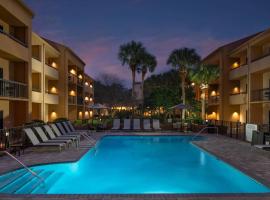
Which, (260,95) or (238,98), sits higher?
(260,95)

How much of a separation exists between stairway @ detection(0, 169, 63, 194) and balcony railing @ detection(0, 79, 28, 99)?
7.86 m

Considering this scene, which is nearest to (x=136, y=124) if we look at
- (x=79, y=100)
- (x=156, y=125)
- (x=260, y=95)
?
(x=156, y=125)

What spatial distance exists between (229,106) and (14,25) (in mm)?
22966

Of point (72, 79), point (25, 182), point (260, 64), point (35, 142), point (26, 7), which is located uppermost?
point (26, 7)

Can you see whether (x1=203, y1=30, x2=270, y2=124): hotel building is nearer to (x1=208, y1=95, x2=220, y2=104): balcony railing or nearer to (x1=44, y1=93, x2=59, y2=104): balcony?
(x1=208, y1=95, x2=220, y2=104): balcony railing

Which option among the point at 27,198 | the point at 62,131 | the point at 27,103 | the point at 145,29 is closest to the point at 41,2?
the point at 145,29

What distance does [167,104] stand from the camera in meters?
39.9

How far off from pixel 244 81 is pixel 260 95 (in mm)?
5299

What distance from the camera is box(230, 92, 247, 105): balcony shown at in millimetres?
27783

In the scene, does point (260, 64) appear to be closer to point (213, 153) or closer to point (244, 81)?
point (244, 81)

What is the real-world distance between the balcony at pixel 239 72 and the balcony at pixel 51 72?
17629mm

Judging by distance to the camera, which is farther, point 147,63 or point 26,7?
point 147,63

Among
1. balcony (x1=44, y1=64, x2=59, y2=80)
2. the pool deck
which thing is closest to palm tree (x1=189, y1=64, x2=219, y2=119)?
balcony (x1=44, y1=64, x2=59, y2=80)

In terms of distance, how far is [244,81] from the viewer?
30.3 metres
